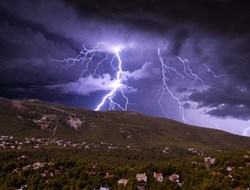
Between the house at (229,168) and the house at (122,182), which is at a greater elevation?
the house at (229,168)

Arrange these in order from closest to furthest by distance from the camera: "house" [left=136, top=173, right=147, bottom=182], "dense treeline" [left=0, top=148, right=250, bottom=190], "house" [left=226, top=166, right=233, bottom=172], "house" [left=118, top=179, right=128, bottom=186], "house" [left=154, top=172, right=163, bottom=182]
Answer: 1. "dense treeline" [left=0, top=148, right=250, bottom=190]
2. "house" [left=118, top=179, right=128, bottom=186]
3. "house" [left=136, top=173, right=147, bottom=182]
4. "house" [left=154, top=172, right=163, bottom=182]
5. "house" [left=226, top=166, right=233, bottom=172]

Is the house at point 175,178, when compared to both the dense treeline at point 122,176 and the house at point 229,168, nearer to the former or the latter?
the dense treeline at point 122,176

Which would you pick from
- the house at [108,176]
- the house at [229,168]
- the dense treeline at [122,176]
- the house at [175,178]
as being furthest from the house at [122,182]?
the house at [229,168]

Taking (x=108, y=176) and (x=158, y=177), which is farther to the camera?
(x=108, y=176)

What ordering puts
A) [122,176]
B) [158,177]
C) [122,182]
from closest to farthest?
1. [122,182]
2. [158,177]
3. [122,176]

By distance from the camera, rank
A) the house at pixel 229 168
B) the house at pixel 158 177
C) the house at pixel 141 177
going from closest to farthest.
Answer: the house at pixel 141 177 < the house at pixel 158 177 < the house at pixel 229 168

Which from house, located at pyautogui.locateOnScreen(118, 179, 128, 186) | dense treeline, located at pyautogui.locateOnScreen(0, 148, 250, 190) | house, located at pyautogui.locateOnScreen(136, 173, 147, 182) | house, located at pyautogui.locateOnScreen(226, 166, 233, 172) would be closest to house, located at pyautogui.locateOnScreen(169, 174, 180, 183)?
dense treeline, located at pyautogui.locateOnScreen(0, 148, 250, 190)

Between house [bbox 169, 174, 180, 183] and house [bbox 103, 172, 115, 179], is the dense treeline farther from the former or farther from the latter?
house [bbox 169, 174, 180, 183]

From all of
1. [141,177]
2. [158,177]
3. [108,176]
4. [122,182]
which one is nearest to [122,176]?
[108,176]

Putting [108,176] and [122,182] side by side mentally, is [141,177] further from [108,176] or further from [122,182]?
[108,176]

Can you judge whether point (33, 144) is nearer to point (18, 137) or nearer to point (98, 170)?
point (18, 137)

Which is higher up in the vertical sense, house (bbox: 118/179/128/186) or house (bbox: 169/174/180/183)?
house (bbox: 169/174/180/183)
